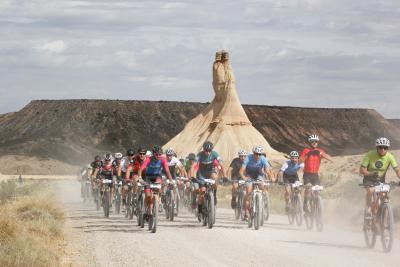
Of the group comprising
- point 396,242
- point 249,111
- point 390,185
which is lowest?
point 396,242

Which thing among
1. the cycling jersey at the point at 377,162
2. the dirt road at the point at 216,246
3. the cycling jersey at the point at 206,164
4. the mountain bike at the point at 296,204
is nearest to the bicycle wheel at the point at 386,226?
the dirt road at the point at 216,246

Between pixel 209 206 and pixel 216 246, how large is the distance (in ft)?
14.1

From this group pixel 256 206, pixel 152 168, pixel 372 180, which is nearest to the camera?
pixel 372 180

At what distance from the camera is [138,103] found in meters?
187

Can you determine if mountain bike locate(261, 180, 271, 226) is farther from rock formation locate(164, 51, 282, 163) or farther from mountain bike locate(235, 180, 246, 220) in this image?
rock formation locate(164, 51, 282, 163)

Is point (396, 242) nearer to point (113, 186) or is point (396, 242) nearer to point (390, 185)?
point (390, 185)

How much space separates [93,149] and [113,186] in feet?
437

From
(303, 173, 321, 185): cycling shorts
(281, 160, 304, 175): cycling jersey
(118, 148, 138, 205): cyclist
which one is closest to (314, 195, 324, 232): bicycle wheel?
(303, 173, 321, 185): cycling shorts

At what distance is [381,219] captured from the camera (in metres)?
16.6

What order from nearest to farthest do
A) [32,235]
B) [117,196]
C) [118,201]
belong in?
[32,235], [118,201], [117,196]

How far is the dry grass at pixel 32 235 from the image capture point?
1334 cm

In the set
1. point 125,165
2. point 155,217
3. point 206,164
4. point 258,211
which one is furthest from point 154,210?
point 125,165

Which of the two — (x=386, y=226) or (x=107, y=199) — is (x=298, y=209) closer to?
(x=107, y=199)

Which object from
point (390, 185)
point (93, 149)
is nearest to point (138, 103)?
point (93, 149)
